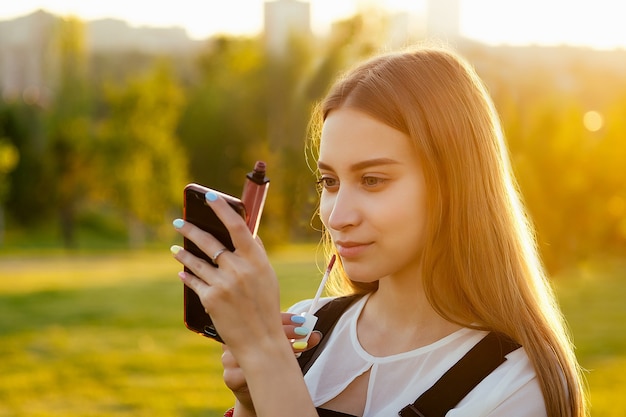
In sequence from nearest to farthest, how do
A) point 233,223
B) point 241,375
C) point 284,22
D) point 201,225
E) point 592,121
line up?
point 233,223, point 201,225, point 241,375, point 592,121, point 284,22

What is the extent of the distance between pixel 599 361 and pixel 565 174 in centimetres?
293

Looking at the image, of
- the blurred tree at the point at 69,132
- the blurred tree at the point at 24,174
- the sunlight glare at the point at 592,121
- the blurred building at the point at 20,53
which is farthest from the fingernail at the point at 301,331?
the blurred building at the point at 20,53

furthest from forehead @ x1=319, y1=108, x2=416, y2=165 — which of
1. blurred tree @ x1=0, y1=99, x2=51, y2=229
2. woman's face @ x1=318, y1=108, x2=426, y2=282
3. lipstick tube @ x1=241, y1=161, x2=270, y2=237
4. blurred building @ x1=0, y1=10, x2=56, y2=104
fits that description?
blurred building @ x1=0, y1=10, x2=56, y2=104

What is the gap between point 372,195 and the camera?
196cm

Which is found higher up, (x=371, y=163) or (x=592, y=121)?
(x=592, y=121)

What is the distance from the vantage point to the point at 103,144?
28203mm

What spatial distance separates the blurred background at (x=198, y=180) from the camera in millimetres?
8977

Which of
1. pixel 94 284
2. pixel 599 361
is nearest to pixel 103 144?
pixel 94 284

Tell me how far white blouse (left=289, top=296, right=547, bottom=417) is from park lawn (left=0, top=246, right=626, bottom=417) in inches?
98.4

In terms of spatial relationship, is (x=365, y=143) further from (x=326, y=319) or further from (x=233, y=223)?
(x=326, y=319)

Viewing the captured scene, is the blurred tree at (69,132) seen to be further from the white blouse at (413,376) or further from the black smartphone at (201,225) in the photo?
the black smartphone at (201,225)

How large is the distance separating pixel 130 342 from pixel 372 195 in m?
9.53

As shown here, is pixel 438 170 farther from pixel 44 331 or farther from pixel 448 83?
pixel 44 331

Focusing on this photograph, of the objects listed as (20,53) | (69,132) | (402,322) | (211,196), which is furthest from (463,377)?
(20,53)
